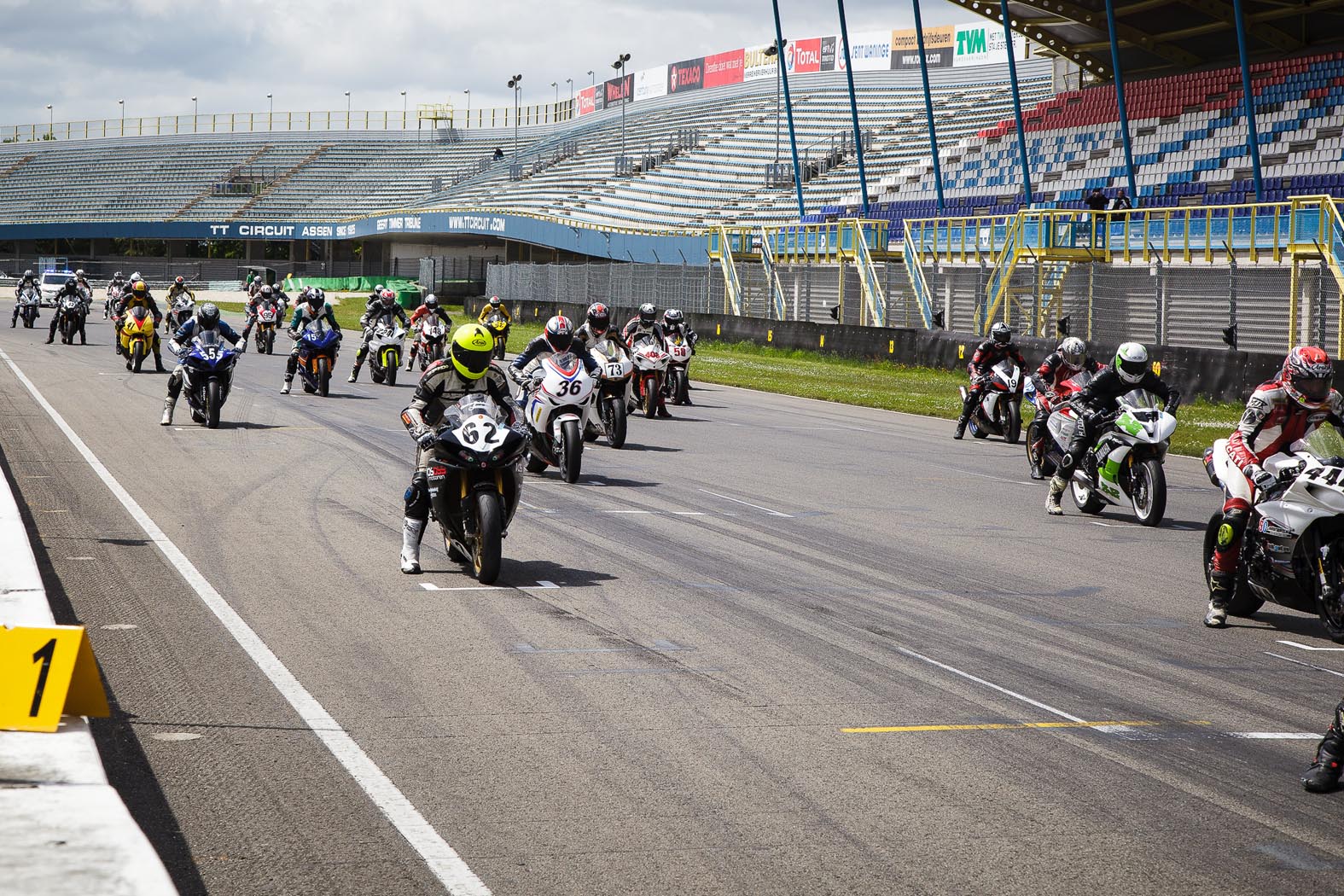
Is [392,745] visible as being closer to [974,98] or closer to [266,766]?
[266,766]

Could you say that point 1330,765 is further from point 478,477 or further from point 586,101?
point 586,101

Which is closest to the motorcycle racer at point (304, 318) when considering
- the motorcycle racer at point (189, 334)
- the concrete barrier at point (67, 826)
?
the motorcycle racer at point (189, 334)

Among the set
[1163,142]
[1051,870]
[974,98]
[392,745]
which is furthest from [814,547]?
[974,98]

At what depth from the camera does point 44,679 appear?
5.45 meters

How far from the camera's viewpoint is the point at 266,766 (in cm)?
556

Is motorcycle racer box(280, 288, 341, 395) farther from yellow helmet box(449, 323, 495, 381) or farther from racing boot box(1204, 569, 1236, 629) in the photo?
racing boot box(1204, 569, 1236, 629)

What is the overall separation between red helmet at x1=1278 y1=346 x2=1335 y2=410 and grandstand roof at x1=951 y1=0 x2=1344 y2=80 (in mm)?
34154

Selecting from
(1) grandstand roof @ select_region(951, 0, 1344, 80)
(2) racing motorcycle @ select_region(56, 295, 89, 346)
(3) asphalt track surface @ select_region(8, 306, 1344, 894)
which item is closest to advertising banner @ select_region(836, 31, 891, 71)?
(1) grandstand roof @ select_region(951, 0, 1344, 80)

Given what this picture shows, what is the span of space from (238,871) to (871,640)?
4.18 m

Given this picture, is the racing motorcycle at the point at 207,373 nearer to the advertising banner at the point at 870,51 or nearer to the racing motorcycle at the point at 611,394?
the racing motorcycle at the point at 611,394

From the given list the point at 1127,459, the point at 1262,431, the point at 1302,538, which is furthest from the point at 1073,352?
the point at 1302,538

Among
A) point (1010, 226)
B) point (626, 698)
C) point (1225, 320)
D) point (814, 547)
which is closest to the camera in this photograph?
point (626, 698)

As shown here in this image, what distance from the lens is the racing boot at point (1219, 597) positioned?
8750 millimetres

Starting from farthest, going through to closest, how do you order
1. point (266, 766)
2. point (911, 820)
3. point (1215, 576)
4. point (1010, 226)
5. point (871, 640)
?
1. point (1010, 226)
2. point (1215, 576)
3. point (871, 640)
4. point (266, 766)
5. point (911, 820)
